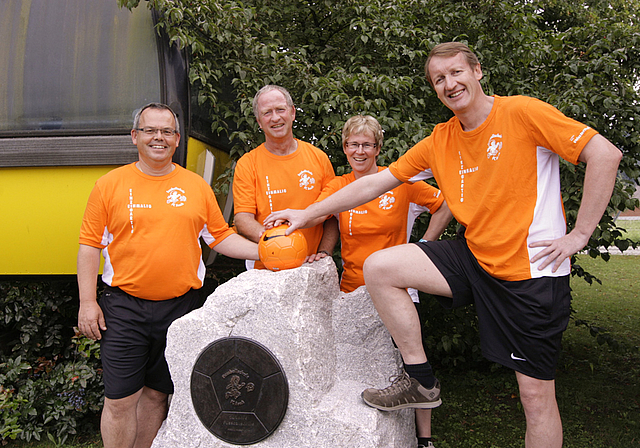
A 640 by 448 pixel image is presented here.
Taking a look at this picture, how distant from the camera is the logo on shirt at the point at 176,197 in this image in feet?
8.32

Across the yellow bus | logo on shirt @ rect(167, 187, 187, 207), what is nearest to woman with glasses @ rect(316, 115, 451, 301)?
logo on shirt @ rect(167, 187, 187, 207)

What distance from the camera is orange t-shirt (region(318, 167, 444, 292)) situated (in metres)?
2.74

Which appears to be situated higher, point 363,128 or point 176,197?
point 363,128

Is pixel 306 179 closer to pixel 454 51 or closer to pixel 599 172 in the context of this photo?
pixel 454 51

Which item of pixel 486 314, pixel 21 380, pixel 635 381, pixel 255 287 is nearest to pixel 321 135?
pixel 255 287

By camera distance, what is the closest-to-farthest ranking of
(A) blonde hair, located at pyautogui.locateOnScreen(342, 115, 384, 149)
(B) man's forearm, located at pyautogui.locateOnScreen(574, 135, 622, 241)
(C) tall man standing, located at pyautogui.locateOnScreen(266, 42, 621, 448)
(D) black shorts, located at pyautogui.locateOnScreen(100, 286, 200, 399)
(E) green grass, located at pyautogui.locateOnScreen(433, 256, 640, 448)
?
(B) man's forearm, located at pyautogui.locateOnScreen(574, 135, 622, 241) → (C) tall man standing, located at pyautogui.locateOnScreen(266, 42, 621, 448) → (D) black shorts, located at pyautogui.locateOnScreen(100, 286, 200, 399) → (A) blonde hair, located at pyautogui.locateOnScreen(342, 115, 384, 149) → (E) green grass, located at pyautogui.locateOnScreen(433, 256, 640, 448)

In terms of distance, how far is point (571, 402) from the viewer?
12.7 feet

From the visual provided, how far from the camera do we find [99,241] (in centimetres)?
249

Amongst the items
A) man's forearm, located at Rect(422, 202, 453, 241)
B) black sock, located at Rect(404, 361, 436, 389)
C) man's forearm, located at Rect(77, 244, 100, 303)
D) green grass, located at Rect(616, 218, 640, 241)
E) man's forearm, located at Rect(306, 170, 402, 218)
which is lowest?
green grass, located at Rect(616, 218, 640, 241)

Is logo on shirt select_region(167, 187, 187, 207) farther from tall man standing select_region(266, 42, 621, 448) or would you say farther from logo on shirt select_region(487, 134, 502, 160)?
logo on shirt select_region(487, 134, 502, 160)

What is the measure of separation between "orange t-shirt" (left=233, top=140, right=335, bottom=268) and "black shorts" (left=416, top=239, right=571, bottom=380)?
1.00 meters

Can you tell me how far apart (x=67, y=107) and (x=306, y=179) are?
1738mm

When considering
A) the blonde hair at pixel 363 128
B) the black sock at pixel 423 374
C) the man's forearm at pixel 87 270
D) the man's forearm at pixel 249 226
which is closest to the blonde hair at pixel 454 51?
the blonde hair at pixel 363 128

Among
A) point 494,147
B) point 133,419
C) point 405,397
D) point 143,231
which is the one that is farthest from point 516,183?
point 133,419
